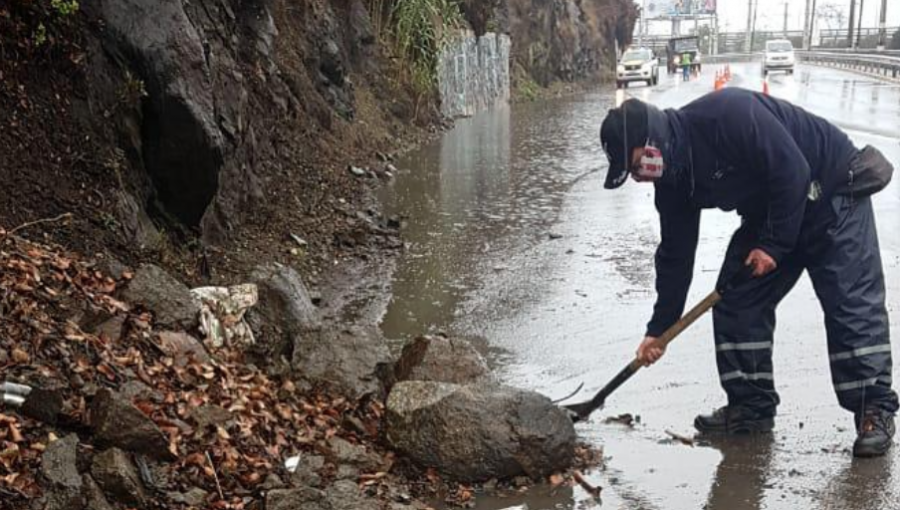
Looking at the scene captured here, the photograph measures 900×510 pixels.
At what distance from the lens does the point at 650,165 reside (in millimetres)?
3863

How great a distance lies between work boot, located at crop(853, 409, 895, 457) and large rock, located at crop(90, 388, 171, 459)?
107 inches

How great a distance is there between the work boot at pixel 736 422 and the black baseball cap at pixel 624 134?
1.25m

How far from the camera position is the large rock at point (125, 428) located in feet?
11.2

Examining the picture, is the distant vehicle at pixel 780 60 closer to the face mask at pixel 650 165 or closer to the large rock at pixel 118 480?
the face mask at pixel 650 165

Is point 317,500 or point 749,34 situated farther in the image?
point 749,34

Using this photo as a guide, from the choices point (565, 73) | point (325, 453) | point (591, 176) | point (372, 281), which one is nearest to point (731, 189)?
point (325, 453)

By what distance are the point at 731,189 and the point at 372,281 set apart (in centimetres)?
368

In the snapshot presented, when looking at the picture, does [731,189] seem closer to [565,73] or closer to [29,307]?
[29,307]

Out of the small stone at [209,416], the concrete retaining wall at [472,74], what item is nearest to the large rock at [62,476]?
the small stone at [209,416]

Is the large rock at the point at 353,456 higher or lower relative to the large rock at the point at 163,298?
lower

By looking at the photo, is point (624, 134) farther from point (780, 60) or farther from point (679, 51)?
point (679, 51)

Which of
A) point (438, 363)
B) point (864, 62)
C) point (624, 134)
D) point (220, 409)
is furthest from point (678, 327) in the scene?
point (864, 62)

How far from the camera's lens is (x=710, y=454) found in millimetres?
4188

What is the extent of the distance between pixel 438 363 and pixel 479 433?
87 centimetres
